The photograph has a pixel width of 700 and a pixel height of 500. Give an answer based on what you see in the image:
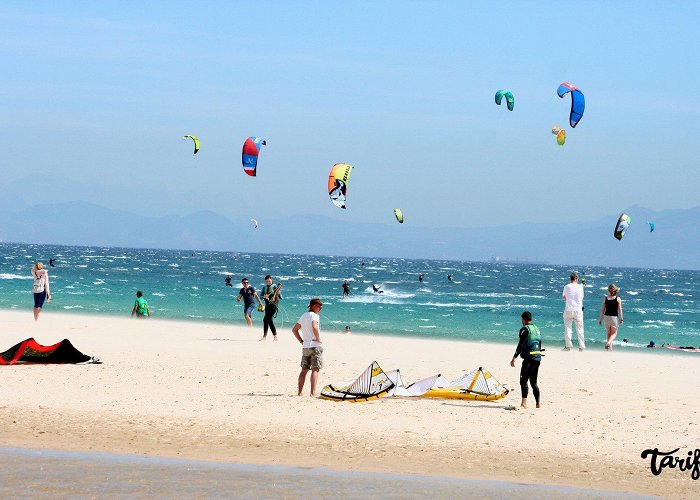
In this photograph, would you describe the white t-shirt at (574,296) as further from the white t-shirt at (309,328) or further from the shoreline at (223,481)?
Result: the shoreline at (223,481)

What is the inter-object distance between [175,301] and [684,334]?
73.9 ft

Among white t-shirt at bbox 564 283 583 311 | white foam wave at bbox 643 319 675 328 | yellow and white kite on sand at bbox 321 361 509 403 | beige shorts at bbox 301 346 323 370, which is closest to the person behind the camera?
beige shorts at bbox 301 346 323 370

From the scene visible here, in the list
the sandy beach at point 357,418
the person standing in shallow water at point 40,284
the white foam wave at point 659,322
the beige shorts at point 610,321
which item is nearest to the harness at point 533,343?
the sandy beach at point 357,418

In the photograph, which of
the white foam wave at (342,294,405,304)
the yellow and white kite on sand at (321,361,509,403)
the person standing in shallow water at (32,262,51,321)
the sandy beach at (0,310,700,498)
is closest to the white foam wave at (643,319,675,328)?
the white foam wave at (342,294,405,304)

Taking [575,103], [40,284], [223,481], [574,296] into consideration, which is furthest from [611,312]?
[223,481]

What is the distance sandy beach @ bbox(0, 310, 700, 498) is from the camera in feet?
30.8

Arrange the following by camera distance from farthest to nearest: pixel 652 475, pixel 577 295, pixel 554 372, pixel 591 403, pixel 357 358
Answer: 1. pixel 577 295
2. pixel 357 358
3. pixel 554 372
4. pixel 591 403
5. pixel 652 475

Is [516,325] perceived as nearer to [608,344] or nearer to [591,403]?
[608,344]

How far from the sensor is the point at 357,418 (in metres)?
11.2

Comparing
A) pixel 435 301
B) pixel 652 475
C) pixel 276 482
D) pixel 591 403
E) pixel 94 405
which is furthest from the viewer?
pixel 435 301

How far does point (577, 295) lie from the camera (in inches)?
743

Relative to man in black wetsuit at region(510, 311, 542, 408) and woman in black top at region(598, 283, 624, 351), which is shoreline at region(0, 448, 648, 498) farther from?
woman in black top at region(598, 283, 624, 351)

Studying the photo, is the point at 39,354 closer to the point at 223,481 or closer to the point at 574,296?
the point at 223,481

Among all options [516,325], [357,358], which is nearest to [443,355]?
[357,358]
